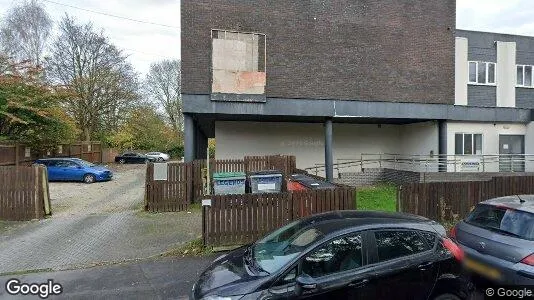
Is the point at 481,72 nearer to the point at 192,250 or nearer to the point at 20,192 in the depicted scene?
the point at 192,250

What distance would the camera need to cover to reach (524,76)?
18.9 meters

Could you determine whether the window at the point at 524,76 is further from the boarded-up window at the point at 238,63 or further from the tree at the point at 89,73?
the tree at the point at 89,73

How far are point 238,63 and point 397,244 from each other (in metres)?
12.0

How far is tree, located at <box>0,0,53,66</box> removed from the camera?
3136cm

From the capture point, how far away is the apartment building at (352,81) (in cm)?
1416

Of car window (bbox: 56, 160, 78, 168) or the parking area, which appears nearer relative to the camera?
the parking area

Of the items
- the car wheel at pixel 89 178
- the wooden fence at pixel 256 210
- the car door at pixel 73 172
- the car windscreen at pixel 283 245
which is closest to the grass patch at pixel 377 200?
the wooden fence at pixel 256 210

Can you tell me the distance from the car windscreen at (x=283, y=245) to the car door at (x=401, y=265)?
69cm

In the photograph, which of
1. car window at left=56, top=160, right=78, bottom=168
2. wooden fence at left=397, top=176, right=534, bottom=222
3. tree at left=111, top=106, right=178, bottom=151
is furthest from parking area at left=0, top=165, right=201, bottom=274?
tree at left=111, top=106, right=178, bottom=151

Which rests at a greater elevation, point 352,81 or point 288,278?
point 352,81

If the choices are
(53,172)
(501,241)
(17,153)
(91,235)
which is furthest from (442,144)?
(17,153)

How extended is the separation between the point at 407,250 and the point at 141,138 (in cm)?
4266

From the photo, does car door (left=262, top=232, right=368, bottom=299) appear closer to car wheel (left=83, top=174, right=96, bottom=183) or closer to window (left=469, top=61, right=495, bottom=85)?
window (left=469, top=61, right=495, bottom=85)

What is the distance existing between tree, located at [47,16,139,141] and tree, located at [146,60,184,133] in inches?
553
